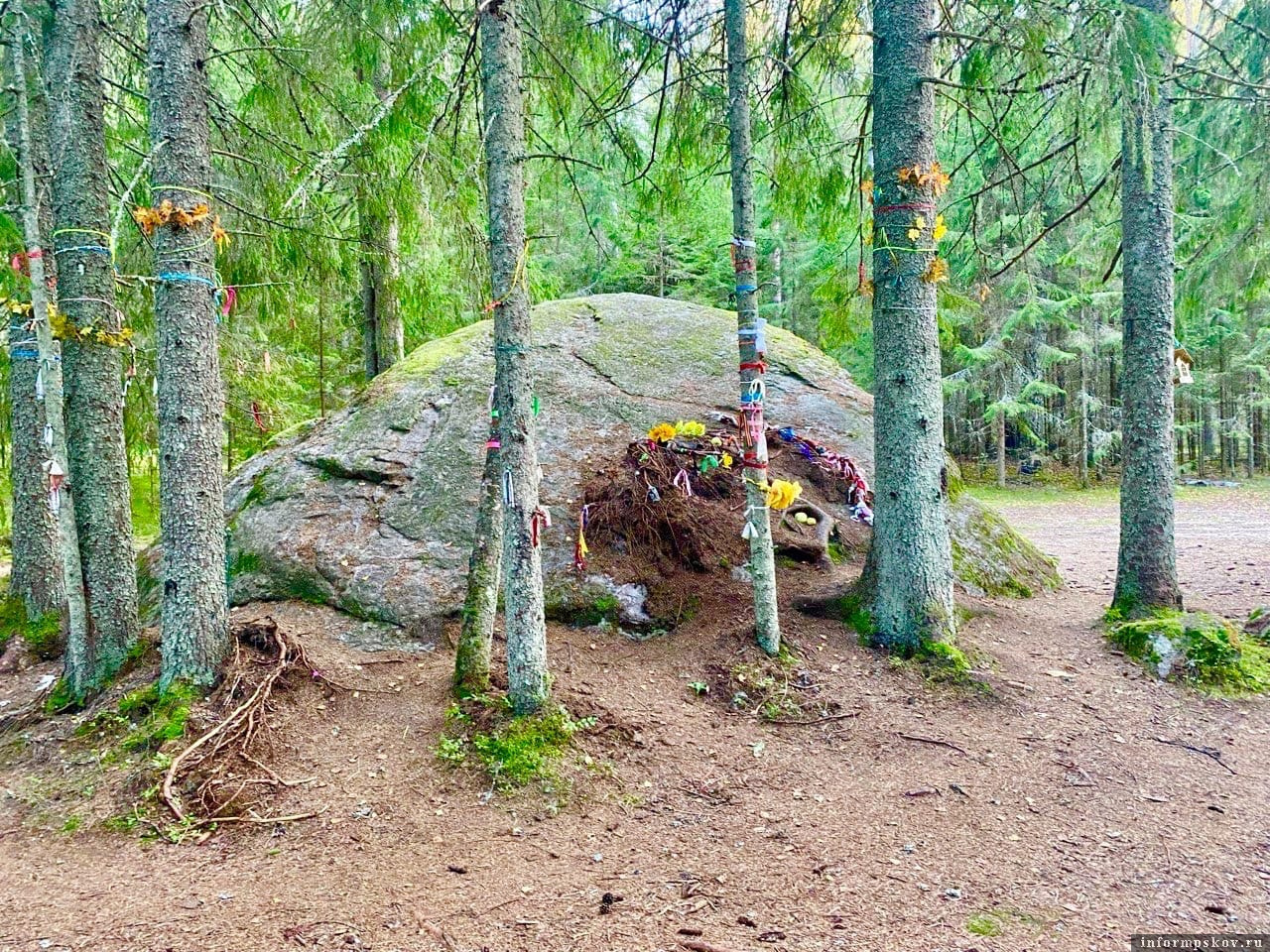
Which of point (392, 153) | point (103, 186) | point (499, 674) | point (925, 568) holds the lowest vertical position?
point (499, 674)

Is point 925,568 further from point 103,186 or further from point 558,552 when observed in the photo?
point 103,186

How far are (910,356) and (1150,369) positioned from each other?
1.99 metres

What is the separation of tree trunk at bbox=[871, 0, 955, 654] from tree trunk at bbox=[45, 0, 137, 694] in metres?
4.89

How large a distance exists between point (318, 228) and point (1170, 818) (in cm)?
634

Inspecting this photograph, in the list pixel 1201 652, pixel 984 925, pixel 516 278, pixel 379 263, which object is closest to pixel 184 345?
pixel 516 278

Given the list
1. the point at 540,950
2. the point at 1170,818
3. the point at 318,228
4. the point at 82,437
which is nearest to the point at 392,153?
the point at 318,228

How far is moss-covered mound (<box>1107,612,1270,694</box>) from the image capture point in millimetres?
4535

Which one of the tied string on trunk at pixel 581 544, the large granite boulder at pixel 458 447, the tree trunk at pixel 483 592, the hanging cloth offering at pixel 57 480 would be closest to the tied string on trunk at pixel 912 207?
the large granite boulder at pixel 458 447

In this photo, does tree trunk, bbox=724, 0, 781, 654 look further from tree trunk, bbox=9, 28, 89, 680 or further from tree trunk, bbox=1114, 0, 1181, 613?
tree trunk, bbox=9, 28, 89, 680

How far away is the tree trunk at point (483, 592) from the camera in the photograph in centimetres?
421

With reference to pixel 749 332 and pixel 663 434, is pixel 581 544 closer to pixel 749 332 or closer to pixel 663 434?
pixel 663 434

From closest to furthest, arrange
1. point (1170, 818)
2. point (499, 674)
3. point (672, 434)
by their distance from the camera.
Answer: point (1170, 818)
point (499, 674)
point (672, 434)

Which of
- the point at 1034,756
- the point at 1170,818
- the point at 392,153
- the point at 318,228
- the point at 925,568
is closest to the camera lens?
the point at 1170,818

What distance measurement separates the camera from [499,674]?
434 cm
